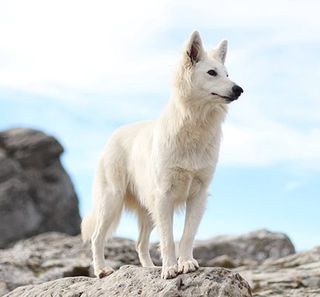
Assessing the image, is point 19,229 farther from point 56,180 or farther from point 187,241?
point 187,241

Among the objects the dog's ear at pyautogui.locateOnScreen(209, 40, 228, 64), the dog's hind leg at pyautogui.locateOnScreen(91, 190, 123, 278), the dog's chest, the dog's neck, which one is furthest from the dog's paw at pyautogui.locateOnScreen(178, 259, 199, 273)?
the dog's ear at pyautogui.locateOnScreen(209, 40, 228, 64)

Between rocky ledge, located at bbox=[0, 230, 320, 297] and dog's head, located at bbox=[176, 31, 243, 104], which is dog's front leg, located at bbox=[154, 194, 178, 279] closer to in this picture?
rocky ledge, located at bbox=[0, 230, 320, 297]

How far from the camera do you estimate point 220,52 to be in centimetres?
924

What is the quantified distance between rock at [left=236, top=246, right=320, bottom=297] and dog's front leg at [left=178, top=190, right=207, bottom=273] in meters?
4.58

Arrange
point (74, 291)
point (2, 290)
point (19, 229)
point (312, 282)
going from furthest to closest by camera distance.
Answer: point (19, 229) < point (312, 282) < point (2, 290) < point (74, 291)

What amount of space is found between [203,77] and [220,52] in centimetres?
65

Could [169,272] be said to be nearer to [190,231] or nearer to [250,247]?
[190,231]

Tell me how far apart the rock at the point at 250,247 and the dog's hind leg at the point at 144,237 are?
10.9m

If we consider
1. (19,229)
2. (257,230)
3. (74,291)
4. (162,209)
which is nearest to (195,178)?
(162,209)

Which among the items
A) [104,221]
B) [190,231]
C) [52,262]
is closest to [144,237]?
[104,221]

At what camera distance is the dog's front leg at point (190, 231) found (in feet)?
27.9

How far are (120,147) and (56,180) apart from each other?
980 inches

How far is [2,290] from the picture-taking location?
492 inches

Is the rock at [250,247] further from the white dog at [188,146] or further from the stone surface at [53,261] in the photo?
the white dog at [188,146]
